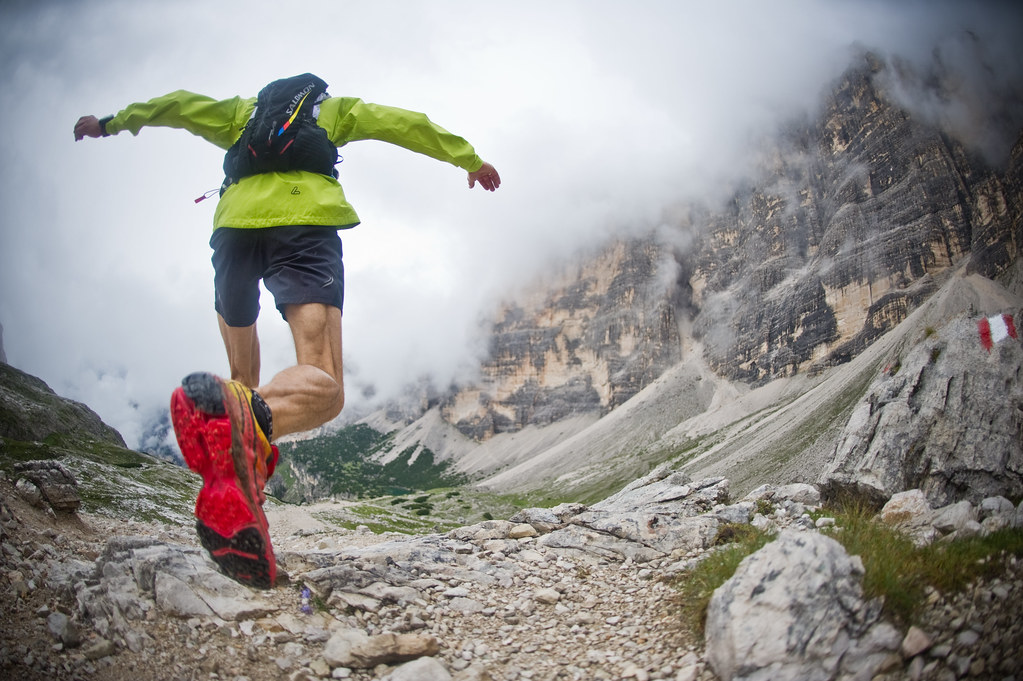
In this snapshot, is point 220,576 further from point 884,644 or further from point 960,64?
point 960,64

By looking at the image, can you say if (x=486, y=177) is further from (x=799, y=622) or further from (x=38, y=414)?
(x=38, y=414)

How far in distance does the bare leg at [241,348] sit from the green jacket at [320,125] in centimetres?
94

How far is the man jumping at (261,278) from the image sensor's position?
302 cm

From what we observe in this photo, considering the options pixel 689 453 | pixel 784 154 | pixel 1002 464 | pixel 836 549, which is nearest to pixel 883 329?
pixel 689 453

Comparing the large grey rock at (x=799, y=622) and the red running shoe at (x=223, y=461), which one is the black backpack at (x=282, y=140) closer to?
the red running shoe at (x=223, y=461)

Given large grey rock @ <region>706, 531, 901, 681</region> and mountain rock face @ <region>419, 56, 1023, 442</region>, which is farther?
mountain rock face @ <region>419, 56, 1023, 442</region>

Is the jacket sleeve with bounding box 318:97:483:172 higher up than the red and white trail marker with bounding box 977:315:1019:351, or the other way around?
the jacket sleeve with bounding box 318:97:483:172

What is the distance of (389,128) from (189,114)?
1.74m

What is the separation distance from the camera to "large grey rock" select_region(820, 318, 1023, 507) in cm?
2378

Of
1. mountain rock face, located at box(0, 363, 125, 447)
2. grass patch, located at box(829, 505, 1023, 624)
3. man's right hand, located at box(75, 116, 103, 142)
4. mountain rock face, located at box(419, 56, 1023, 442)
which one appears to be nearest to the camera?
grass patch, located at box(829, 505, 1023, 624)

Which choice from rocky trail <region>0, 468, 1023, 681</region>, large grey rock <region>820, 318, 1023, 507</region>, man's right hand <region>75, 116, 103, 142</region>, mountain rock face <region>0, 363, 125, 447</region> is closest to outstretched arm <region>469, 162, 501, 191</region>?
man's right hand <region>75, 116, 103, 142</region>

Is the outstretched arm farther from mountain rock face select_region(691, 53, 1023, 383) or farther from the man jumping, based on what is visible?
mountain rock face select_region(691, 53, 1023, 383)

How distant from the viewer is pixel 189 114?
15.2 ft

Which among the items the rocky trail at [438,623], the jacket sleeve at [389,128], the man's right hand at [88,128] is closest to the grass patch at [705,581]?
the rocky trail at [438,623]
